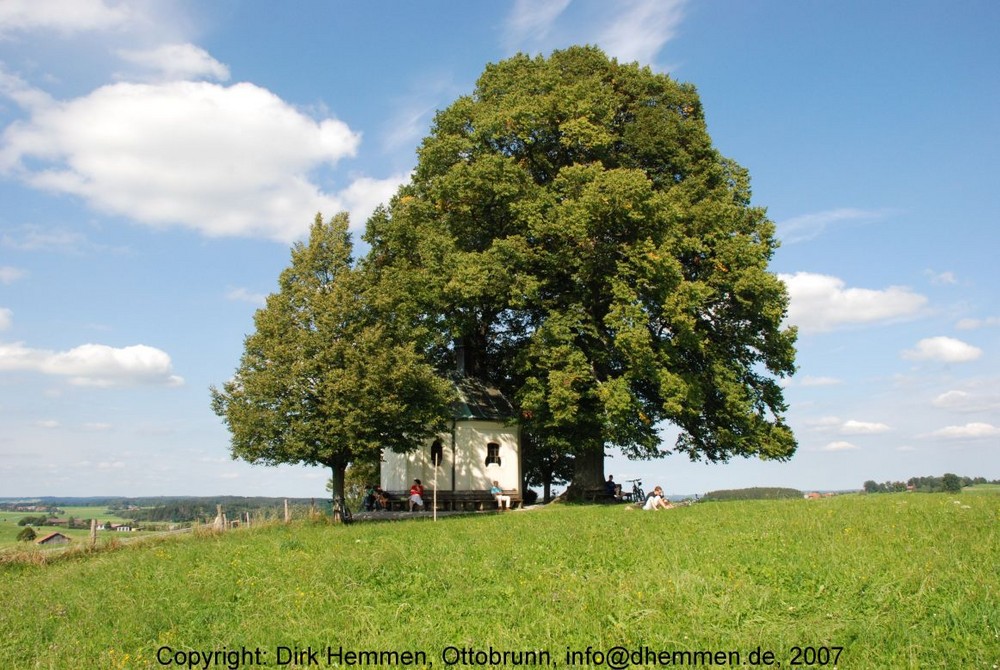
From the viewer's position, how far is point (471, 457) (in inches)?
1367

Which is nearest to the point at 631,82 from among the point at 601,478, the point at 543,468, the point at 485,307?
the point at 485,307

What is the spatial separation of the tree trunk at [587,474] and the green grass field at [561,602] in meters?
15.2

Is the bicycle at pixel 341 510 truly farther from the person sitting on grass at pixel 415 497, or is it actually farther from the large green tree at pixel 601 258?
the large green tree at pixel 601 258

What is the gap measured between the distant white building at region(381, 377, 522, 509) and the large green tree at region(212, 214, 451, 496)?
777cm

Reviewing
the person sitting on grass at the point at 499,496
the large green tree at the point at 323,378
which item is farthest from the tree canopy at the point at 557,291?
the person sitting on grass at the point at 499,496

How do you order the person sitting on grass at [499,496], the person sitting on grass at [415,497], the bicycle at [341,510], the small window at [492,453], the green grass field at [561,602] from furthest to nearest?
the small window at [492,453]
the person sitting on grass at [499,496]
the person sitting on grass at [415,497]
the bicycle at [341,510]
the green grass field at [561,602]

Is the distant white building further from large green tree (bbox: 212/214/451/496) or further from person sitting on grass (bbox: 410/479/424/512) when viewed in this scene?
large green tree (bbox: 212/214/451/496)

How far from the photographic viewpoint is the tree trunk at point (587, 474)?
3098 centimetres

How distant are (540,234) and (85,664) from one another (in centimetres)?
2147

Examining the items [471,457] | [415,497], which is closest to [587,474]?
[471,457]

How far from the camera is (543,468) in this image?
1667 inches

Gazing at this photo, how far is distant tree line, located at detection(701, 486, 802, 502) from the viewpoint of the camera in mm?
29891

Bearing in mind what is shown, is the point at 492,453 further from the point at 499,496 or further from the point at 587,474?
the point at 587,474

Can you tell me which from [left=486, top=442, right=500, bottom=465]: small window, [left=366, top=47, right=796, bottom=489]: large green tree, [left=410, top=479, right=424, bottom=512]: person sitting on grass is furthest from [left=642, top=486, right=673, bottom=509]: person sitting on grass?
[left=486, top=442, right=500, bottom=465]: small window
